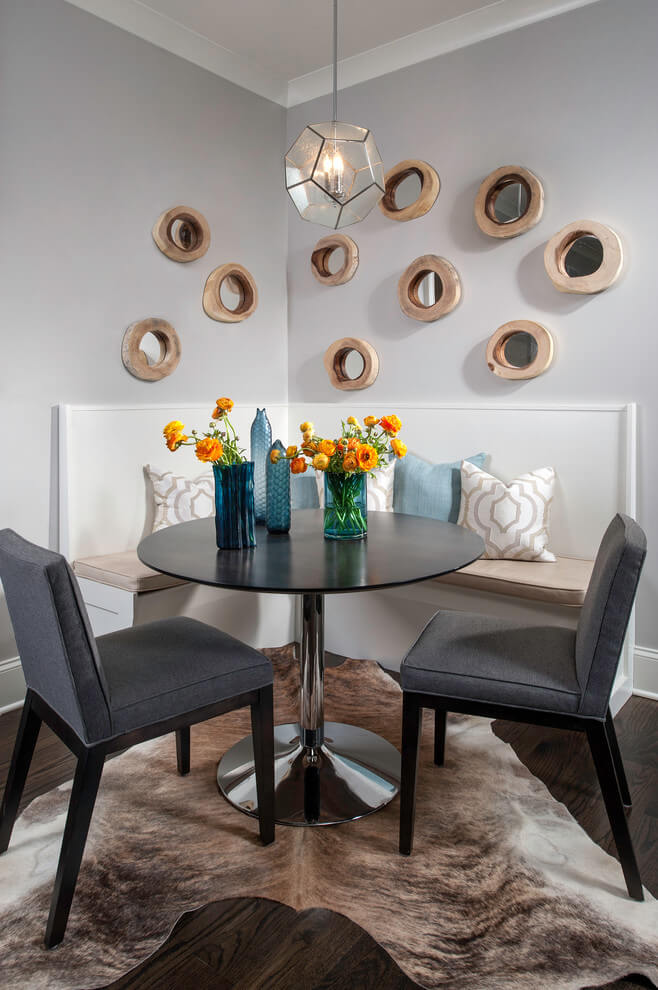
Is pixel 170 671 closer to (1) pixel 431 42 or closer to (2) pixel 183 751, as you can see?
(2) pixel 183 751

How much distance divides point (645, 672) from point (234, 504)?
182 cm

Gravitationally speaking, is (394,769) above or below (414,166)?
below

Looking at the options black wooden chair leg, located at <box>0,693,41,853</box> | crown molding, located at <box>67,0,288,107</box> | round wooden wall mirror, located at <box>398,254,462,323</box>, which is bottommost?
black wooden chair leg, located at <box>0,693,41,853</box>

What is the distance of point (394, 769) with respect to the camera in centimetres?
219

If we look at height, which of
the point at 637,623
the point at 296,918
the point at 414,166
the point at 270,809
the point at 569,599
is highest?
the point at 414,166

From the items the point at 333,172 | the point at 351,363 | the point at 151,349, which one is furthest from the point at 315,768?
the point at 351,363

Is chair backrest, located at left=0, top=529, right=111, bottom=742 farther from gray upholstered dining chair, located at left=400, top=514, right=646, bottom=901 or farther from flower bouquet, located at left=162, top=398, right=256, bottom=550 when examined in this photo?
gray upholstered dining chair, located at left=400, top=514, right=646, bottom=901

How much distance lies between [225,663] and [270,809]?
0.41 metres

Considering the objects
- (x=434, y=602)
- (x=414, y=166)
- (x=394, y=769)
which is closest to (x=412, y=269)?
(x=414, y=166)

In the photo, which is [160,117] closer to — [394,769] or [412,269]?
[412,269]

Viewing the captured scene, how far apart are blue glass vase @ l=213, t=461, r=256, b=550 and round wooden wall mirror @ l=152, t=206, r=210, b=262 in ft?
5.30

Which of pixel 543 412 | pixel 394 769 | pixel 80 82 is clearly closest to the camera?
pixel 394 769

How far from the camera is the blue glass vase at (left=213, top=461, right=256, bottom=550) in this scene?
195 centimetres

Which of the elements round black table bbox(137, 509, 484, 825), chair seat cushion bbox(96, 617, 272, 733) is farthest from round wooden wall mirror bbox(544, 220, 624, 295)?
chair seat cushion bbox(96, 617, 272, 733)
